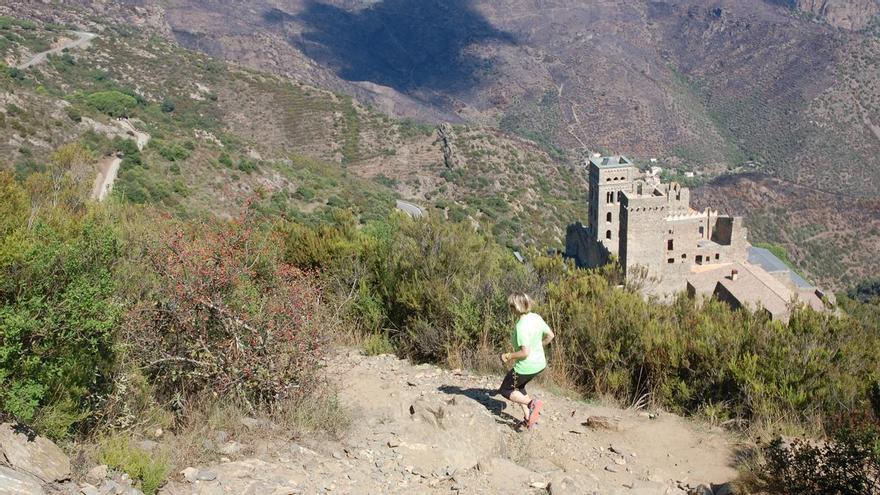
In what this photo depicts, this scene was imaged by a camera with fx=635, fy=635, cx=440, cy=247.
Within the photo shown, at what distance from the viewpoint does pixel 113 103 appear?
3725 cm

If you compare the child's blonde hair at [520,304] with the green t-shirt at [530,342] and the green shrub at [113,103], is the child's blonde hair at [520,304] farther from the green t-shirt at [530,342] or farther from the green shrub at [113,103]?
the green shrub at [113,103]

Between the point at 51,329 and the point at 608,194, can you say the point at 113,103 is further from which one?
the point at 51,329

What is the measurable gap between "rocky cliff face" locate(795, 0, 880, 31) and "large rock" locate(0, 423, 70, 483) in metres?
181

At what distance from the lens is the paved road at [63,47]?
4459cm

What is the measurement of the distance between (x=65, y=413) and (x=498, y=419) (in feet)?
11.6

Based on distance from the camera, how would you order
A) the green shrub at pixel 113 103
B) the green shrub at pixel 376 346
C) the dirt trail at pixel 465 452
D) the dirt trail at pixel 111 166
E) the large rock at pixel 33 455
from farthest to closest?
1. the green shrub at pixel 113 103
2. the dirt trail at pixel 111 166
3. the green shrub at pixel 376 346
4. the dirt trail at pixel 465 452
5. the large rock at pixel 33 455

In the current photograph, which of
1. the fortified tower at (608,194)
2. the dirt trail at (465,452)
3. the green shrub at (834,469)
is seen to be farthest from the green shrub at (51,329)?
the fortified tower at (608,194)

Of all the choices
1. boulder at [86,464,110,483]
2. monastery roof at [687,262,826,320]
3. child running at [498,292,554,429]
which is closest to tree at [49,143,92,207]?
boulder at [86,464,110,483]

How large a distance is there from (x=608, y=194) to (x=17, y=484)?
108ft

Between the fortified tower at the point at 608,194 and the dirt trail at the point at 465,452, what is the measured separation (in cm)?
2776

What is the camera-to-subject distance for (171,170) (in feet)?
90.3

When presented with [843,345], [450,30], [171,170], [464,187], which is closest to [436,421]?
[843,345]

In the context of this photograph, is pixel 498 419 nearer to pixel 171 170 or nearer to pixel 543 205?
pixel 171 170

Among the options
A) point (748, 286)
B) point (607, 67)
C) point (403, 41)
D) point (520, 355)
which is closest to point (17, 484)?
point (520, 355)
